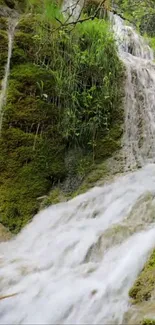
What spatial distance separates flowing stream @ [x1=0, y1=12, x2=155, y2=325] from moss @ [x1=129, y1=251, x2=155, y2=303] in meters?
0.06

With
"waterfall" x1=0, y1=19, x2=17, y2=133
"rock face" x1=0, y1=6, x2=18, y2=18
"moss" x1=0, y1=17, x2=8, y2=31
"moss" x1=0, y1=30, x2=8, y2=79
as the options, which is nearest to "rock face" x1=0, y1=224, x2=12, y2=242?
"waterfall" x1=0, y1=19, x2=17, y2=133

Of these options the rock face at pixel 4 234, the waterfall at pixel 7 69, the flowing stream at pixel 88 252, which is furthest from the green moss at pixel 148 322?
the waterfall at pixel 7 69

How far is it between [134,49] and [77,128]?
10.1 feet

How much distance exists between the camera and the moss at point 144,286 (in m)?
2.28

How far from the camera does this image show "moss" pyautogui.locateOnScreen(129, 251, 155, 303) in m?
2.28

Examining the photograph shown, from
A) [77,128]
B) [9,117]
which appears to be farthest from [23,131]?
[77,128]

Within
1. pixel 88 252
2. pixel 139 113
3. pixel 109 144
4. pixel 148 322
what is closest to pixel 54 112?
pixel 109 144

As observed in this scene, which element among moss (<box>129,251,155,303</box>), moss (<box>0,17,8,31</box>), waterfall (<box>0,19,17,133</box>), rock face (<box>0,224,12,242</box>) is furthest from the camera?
moss (<box>0,17,8,31</box>)

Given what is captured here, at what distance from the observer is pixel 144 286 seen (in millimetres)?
2346

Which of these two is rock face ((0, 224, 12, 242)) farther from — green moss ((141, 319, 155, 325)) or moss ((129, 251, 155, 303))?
green moss ((141, 319, 155, 325))

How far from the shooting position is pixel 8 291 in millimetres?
2703

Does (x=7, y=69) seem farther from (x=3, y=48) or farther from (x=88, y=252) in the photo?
(x=88, y=252)

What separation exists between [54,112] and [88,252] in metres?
2.41

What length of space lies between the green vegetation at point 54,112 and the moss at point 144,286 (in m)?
2.06
